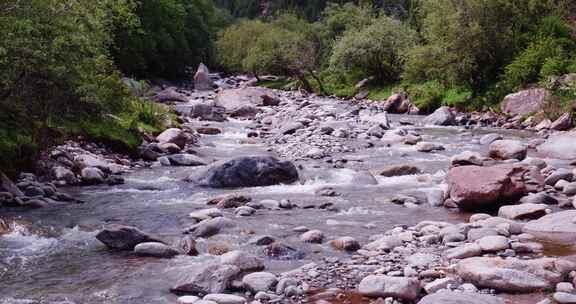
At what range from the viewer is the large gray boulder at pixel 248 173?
61.2 ft

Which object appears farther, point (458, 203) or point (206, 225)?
point (458, 203)

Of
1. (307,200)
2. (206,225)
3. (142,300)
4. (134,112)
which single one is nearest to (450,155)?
(307,200)

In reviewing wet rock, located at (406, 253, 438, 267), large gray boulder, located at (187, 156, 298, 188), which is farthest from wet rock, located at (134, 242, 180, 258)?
large gray boulder, located at (187, 156, 298, 188)

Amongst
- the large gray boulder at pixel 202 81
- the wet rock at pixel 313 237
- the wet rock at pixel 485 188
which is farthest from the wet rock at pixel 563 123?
the large gray boulder at pixel 202 81

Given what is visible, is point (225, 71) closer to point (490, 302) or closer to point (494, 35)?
point (494, 35)

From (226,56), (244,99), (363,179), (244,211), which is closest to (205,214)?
(244,211)

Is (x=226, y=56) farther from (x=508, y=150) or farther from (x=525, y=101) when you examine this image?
(x=508, y=150)

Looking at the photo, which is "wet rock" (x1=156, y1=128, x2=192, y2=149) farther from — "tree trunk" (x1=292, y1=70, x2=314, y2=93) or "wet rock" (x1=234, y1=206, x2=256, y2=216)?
"tree trunk" (x1=292, y1=70, x2=314, y2=93)

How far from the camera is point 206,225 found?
43.8 feet

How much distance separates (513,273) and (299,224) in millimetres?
5731

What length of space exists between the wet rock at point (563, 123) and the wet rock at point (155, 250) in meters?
19.5

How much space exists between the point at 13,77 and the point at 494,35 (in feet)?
92.2

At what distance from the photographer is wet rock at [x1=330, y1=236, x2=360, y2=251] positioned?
11883 mm

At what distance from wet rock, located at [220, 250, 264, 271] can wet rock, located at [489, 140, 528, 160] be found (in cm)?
1283
